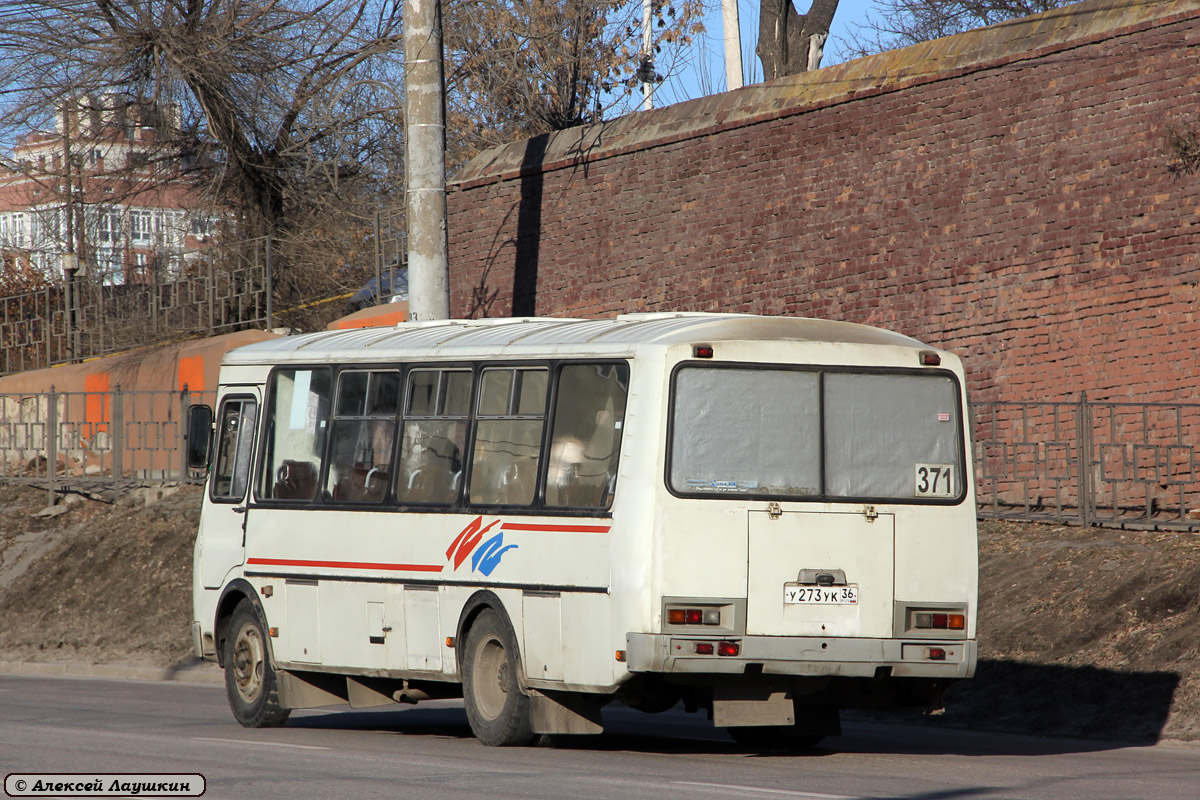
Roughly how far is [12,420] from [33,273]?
24.6 meters

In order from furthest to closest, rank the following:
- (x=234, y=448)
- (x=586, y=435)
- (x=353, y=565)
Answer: (x=234, y=448)
(x=353, y=565)
(x=586, y=435)

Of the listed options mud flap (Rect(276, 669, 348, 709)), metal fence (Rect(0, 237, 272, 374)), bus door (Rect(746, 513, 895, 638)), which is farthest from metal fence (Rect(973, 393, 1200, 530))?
metal fence (Rect(0, 237, 272, 374))

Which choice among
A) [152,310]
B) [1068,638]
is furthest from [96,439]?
[1068,638]

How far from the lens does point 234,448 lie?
46.4 feet

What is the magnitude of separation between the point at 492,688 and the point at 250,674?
2.89 meters

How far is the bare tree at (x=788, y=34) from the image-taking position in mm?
26281

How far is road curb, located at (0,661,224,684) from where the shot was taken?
19422mm

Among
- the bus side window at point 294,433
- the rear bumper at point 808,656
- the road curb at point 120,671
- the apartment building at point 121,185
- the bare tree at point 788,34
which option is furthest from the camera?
the apartment building at point 121,185

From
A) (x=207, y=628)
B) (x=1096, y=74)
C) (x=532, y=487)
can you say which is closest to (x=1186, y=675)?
(x=532, y=487)

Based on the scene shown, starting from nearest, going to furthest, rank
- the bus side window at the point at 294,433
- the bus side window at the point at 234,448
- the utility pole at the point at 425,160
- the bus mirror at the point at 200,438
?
the bus side window at the point at 294,433, the bus side window at the point at 234,448, the bus mirror at the point at 200,438, the utility pole at the point at 425,160

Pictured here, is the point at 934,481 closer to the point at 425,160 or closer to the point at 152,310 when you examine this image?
the point at 425,160

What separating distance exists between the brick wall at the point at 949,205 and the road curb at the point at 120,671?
23.2ft

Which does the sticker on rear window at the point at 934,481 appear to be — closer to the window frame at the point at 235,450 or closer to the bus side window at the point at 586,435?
the bus side window at the point at 586,435

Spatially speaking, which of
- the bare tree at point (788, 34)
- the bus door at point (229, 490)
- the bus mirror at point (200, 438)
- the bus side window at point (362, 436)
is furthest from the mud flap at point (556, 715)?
the bare tree at point (788, 34)
